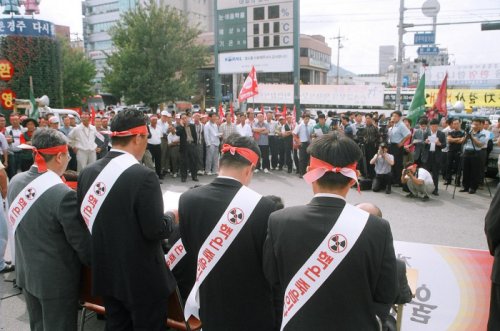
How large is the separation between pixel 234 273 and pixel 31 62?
24.2 m

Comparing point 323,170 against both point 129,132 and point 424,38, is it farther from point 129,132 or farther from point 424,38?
point 424,38

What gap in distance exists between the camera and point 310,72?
216 ft

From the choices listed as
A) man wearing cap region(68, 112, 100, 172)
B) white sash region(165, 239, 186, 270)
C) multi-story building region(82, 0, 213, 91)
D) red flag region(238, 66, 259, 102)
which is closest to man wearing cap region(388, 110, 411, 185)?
red flag region(238, 66, 259, 102)

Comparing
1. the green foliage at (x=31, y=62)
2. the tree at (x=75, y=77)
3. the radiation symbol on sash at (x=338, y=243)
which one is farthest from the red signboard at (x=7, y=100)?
the radiation symbol on sash at (x=338, y=243)

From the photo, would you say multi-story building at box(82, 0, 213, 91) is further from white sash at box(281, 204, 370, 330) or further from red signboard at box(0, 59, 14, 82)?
white sash at box(281, 204, 370, 330)

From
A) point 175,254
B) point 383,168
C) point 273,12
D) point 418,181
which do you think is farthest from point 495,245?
point 273,12

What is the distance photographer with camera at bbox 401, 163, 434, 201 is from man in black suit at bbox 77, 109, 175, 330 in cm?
724

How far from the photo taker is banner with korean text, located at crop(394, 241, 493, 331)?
3.42m

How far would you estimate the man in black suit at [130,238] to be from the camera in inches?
96.0

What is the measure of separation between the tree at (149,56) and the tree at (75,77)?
6.36 metres

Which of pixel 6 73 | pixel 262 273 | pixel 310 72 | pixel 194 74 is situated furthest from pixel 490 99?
pixel 310 72

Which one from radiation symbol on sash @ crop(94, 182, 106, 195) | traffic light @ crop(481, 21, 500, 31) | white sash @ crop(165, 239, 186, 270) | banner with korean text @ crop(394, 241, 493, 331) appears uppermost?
traffic light @ crop(481, 21, 500, 31)

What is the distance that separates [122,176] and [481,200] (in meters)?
8.59

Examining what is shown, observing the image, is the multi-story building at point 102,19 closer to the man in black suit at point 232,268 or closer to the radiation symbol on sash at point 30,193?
the radiation symbol on sash at point 30,193
